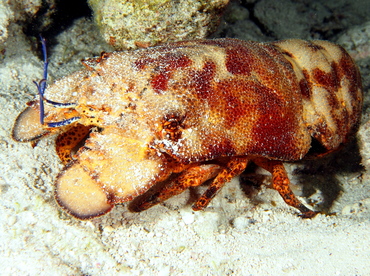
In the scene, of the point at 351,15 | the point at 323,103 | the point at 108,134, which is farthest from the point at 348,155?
the point at 351,15

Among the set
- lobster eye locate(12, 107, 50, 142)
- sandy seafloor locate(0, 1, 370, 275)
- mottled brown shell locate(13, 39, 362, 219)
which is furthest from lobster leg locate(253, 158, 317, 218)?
lobster eye locate(12, 107, 50, 142)

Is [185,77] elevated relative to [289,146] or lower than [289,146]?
elevated

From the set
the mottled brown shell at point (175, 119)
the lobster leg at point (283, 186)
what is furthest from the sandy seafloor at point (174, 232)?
the mottled brown shell at point (175, 119)

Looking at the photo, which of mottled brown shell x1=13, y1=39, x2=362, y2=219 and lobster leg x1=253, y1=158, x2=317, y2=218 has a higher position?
mottled brown shell x1=13, y1=39, x2=362, y2=219

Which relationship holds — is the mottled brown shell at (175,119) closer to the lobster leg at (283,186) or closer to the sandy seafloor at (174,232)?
the lobster leg at (283,186)

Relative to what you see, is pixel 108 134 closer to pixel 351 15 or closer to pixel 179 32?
pixel 179 32

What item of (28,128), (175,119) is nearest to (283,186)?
(175,119)

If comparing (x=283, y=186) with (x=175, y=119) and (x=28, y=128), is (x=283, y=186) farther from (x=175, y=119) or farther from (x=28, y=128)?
(x=28, y=128)

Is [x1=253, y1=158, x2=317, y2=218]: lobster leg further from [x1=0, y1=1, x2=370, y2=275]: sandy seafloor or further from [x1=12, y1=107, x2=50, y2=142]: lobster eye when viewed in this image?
[x1=12, y1=107, x2=50, y2=142]: lobster eye
